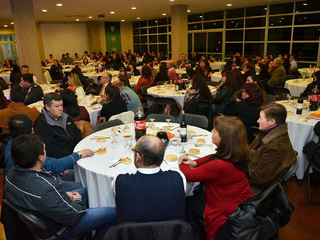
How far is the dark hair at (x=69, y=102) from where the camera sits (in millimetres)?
3974

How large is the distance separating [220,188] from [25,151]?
153 centimetres

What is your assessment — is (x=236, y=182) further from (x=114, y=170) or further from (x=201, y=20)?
(x=201, y=20)

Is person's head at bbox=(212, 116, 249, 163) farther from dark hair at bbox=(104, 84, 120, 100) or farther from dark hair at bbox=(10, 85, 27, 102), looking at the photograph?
dark hair at bbox=(10, 85, 27, 102)

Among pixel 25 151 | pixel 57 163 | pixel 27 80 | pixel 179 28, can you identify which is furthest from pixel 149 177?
pixel 179 28

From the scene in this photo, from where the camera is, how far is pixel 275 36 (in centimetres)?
1359

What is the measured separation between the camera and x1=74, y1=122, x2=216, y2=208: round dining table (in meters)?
2.63

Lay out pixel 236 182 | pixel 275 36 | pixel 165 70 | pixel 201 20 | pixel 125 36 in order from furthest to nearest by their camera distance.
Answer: pixel 125 36
pixel 201 20
pixel 275 36
pixel 165 70
pixel 236 182

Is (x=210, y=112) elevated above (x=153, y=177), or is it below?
below

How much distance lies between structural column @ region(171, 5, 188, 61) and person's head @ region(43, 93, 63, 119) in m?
10.9

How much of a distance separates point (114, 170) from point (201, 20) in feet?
53.5

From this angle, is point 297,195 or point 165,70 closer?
point 297,195

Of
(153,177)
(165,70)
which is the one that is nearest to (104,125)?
(153,177)

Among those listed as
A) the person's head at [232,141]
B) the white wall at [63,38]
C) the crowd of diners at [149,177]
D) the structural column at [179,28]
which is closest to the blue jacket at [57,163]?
the crowd of diners at [149,177]

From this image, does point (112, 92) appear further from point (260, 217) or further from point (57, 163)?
point (260, 217)
